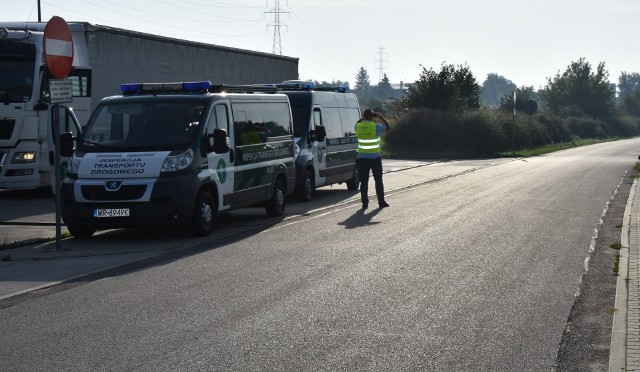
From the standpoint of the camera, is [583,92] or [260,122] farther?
[583,92]

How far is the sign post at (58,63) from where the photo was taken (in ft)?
44.7

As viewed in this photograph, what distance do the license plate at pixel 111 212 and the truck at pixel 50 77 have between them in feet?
13.8

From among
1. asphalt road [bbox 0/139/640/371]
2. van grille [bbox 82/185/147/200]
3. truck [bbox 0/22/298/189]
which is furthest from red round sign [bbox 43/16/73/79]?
truck [bbox 0/22/298/189]

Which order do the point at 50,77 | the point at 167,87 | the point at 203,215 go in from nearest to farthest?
the point at 203,215 < the point at 167,87 < the point at 50,77

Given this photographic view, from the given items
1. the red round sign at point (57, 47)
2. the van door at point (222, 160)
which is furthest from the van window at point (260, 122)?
the red round sign at point (57, 47)

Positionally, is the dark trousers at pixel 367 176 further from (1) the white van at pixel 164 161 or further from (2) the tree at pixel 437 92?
(2) the tree at pixel 437 92

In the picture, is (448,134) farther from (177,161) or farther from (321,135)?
(177,161)

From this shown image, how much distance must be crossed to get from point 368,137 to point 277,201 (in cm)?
311

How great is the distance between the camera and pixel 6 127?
73.1 ft

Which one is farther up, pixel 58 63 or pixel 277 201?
pixel 58 63

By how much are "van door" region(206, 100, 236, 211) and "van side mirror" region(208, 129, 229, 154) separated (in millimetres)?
88

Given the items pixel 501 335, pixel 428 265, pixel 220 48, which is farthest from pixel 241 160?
pixel 220 48

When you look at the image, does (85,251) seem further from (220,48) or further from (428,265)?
(220,48)

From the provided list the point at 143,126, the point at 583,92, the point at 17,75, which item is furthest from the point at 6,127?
the point at 583,92
